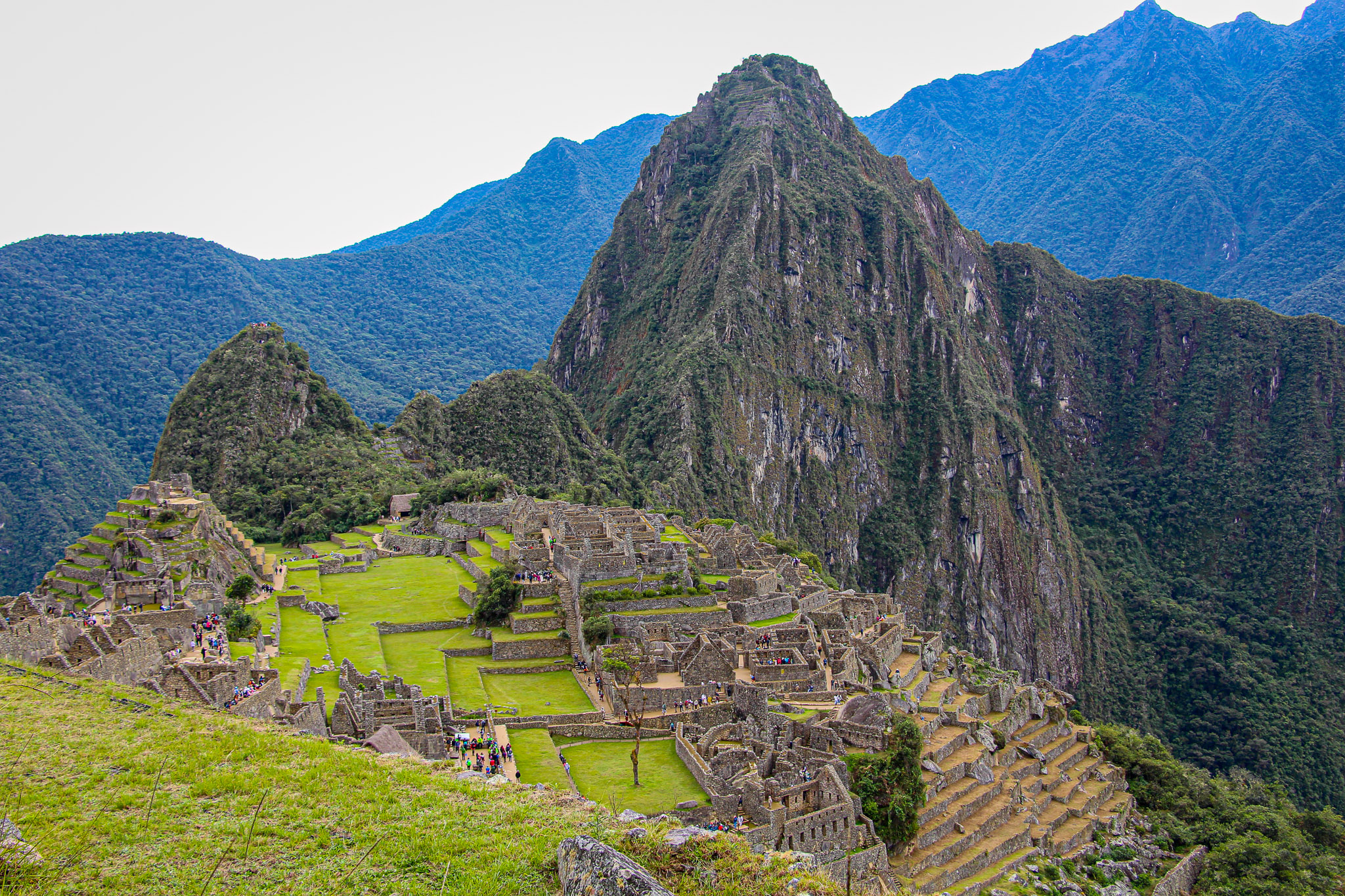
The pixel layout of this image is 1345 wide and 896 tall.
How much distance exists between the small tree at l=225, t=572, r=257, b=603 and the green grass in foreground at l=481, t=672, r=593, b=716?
12.2m

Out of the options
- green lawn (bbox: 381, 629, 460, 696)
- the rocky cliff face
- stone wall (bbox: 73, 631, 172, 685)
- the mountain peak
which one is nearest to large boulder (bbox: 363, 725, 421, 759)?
stone wall (bbox: 73, 631, 172, 685)

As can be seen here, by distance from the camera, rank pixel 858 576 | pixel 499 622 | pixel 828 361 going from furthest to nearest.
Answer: pixel 828 361
pixel 858 576
pixel 499 622

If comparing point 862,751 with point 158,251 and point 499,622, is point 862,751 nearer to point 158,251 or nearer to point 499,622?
point 499,622

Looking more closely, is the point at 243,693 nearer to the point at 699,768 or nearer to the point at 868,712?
the point at 699,768

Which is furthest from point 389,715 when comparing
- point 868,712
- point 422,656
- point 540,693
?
point 868,712

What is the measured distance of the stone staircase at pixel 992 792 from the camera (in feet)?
99.6

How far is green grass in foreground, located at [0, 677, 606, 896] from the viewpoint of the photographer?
12.7 meters

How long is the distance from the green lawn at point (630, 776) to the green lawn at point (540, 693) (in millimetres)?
2941

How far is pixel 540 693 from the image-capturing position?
120ft

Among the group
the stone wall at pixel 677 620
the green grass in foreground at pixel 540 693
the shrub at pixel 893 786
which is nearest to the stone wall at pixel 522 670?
the green grass in foreground at pixel 540 693

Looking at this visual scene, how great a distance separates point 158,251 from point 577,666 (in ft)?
464

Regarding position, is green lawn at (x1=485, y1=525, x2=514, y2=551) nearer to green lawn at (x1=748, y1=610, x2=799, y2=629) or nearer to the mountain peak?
green lawn at (x1=748, y1=610, x2=799, y2=629)

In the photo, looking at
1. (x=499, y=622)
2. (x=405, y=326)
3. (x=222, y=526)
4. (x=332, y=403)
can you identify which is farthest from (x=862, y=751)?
(x=405, y=326)

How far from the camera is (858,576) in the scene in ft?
484
